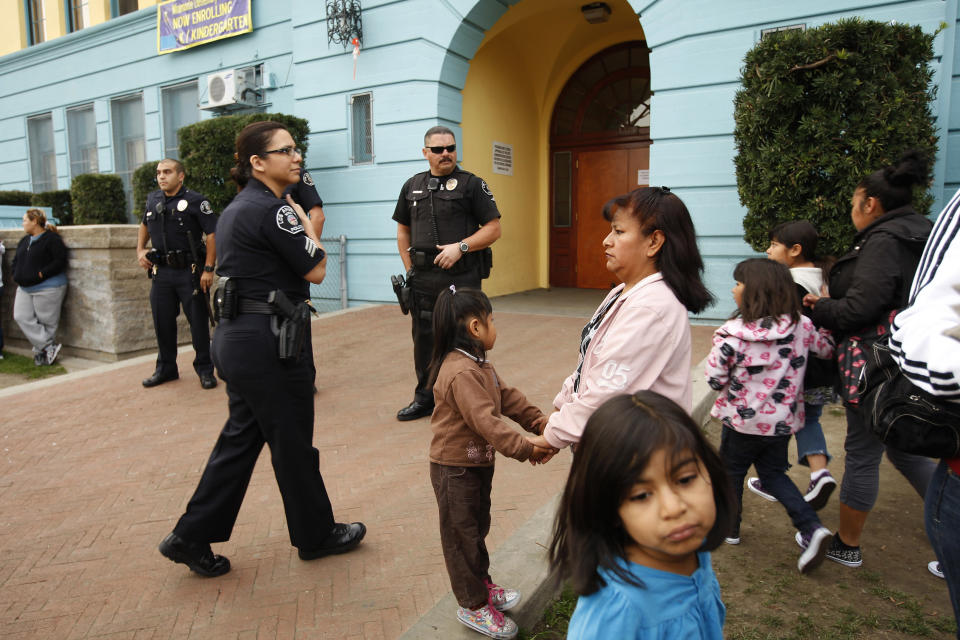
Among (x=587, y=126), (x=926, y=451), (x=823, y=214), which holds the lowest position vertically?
(x=926, y=451)

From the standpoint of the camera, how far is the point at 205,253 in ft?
19.6

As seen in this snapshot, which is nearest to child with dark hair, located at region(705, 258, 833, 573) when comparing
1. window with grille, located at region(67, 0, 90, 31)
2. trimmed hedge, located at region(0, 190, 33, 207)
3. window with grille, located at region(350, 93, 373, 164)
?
window with grille, located at region(350, 93, 373, 164)

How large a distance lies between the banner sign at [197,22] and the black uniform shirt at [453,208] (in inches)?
324

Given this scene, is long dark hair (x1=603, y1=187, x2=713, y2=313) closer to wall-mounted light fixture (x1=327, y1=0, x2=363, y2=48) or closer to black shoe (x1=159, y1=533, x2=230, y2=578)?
black shoe (x1=159, y1=533, x2=230, y2=578)

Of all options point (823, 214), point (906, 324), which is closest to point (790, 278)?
point (906, 324)

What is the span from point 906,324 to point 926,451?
32 centimetres

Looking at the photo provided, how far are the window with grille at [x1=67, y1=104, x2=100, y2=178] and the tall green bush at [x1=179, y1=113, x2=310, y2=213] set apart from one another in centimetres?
641

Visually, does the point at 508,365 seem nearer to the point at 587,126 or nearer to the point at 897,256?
the point at 897,256

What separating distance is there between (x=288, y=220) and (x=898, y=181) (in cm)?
271

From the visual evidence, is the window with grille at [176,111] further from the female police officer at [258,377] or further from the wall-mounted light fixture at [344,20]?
the female police officer at [258,377]

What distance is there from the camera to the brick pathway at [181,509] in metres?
2.55

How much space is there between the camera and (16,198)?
46.6ft

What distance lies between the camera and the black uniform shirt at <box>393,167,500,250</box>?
4.64 m

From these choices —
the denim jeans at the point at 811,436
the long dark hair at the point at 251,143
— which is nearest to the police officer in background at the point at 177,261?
the long dark hair at the point at 251,143
